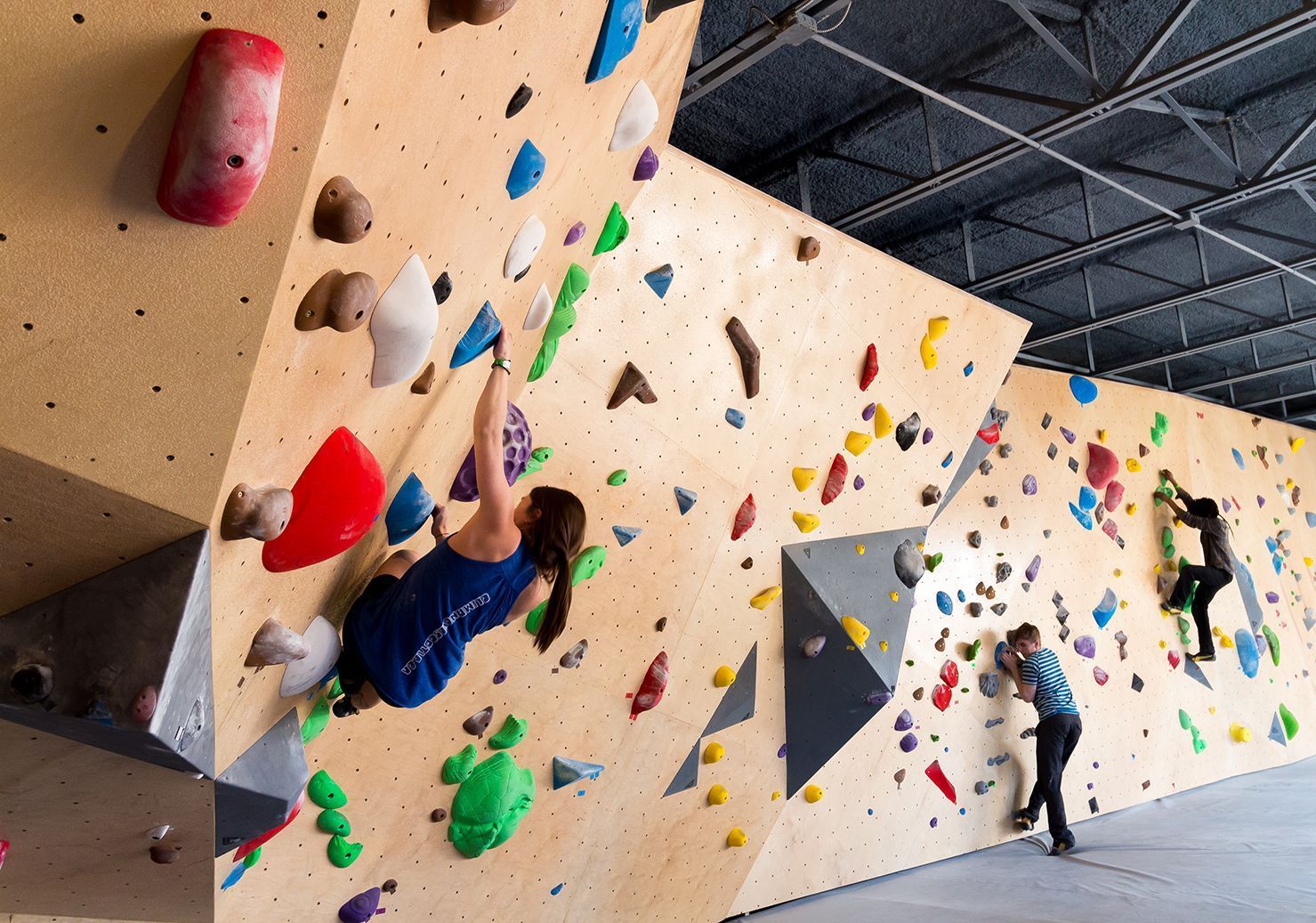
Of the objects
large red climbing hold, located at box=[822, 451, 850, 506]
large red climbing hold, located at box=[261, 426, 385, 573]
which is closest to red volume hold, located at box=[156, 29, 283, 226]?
large red climbing hold, located at box=[261, 426, 385, 573]

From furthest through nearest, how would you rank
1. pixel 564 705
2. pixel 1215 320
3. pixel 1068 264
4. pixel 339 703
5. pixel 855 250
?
pixel 1215 320, pixel 1068 264, pixel 855 250, pixel 564 705, pixel 339 703

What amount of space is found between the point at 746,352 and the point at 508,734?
4.56ft

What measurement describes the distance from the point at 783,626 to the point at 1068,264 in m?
3.94

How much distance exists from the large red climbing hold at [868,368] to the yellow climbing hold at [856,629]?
0.90 metres

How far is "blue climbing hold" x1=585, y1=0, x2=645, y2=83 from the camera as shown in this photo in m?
1.46

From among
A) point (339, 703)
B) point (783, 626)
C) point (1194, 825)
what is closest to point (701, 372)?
point (783, 626)

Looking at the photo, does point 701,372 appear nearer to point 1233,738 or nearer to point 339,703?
point 339,703

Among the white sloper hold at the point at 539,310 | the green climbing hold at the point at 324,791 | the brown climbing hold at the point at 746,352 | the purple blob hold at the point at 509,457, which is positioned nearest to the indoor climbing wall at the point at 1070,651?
the brown climbing hold at the point at 746,352

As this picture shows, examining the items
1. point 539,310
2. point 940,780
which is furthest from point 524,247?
point 940,780

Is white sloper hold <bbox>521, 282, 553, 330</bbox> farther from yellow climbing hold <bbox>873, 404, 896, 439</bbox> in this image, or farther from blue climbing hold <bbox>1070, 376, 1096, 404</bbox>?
blue climbing hold <bbox>1070, 376, 1096, 404</bbox>

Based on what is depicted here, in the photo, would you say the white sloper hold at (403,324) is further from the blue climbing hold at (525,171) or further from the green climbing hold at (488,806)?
the green climbing hold at (488,806)

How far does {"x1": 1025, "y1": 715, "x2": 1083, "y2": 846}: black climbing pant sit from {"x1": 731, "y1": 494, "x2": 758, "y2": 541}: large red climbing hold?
2596 mm

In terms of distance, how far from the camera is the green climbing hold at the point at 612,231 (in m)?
2.42

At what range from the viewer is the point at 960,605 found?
4727 millimetres
